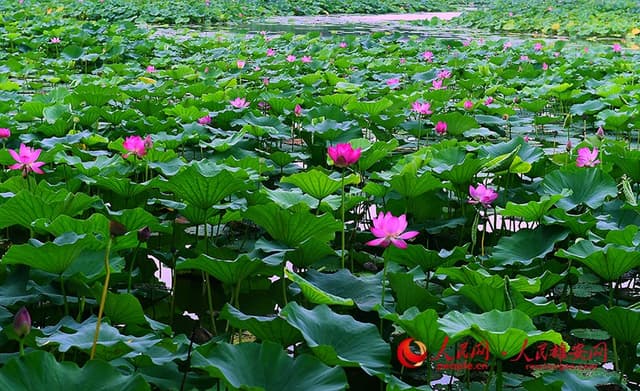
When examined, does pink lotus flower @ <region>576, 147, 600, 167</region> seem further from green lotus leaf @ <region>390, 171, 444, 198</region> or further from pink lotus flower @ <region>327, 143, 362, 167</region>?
pink lotus flower @ <region>327, 143, 362, 167</region>

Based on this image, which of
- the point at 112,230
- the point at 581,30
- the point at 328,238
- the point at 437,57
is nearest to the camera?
the point at 112,230

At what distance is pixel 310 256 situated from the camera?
1.99 metres

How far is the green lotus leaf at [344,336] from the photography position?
4.89 ft

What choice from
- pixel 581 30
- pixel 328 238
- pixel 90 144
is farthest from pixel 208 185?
pixel 581 30

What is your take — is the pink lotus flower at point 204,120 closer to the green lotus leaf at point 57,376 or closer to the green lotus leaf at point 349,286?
the green lotus leaf at point 349,286

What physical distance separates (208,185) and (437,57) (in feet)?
18.7

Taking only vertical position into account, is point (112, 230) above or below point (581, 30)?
above

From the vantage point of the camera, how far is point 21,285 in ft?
5.82

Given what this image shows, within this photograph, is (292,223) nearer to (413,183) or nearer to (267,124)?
(413,183)

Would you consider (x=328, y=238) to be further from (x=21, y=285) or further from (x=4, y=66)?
(x=4, y=66)

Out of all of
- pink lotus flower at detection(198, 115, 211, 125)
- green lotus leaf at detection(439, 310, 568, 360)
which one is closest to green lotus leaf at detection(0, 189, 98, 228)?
green lotus leaf at detection(439, 310, 568, 360)

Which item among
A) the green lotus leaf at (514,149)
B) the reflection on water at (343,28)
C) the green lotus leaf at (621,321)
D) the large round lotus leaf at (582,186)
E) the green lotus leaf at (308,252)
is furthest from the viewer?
Result: the reflection on water at (343,28)

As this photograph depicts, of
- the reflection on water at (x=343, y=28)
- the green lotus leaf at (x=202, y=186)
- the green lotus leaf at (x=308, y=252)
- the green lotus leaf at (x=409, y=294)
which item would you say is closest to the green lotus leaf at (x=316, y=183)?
the green lotus leaf at (x=202, y=186)

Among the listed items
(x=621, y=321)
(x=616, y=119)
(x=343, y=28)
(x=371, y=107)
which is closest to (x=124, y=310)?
(x=621, y=321)
